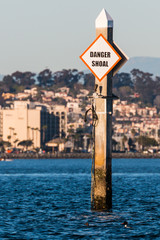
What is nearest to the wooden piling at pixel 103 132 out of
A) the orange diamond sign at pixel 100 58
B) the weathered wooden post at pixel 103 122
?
the weathered wooden post at pixel 103 122

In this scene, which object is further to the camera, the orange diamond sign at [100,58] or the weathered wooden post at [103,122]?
the weathered wooden post at [103,122]

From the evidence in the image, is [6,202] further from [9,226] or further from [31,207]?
[9,226]

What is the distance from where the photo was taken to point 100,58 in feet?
101

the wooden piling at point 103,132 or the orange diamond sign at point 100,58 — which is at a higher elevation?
the orange diamond sign at point 100,58

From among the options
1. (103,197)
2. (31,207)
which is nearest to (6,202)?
(31,207)

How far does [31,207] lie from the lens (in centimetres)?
4572

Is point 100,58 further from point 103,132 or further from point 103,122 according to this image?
point 103,132

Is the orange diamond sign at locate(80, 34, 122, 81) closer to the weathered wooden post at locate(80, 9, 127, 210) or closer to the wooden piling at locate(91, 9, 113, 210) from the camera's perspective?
the weathered wooden post at locate(80, 9, 127, 210)

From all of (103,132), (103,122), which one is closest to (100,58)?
(103,122)

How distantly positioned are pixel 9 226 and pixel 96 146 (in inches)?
252

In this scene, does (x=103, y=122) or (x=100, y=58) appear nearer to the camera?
(x=100, y=58)

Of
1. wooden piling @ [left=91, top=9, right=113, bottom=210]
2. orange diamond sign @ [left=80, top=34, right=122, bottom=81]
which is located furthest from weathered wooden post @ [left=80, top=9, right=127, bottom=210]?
orange diamond sign @ [left=80, top=34, right=122, bottom=81]

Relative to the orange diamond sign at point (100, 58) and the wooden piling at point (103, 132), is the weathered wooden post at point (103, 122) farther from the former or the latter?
the orange diamond sign at point (100, 58)

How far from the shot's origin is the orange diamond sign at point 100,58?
3086 cm
